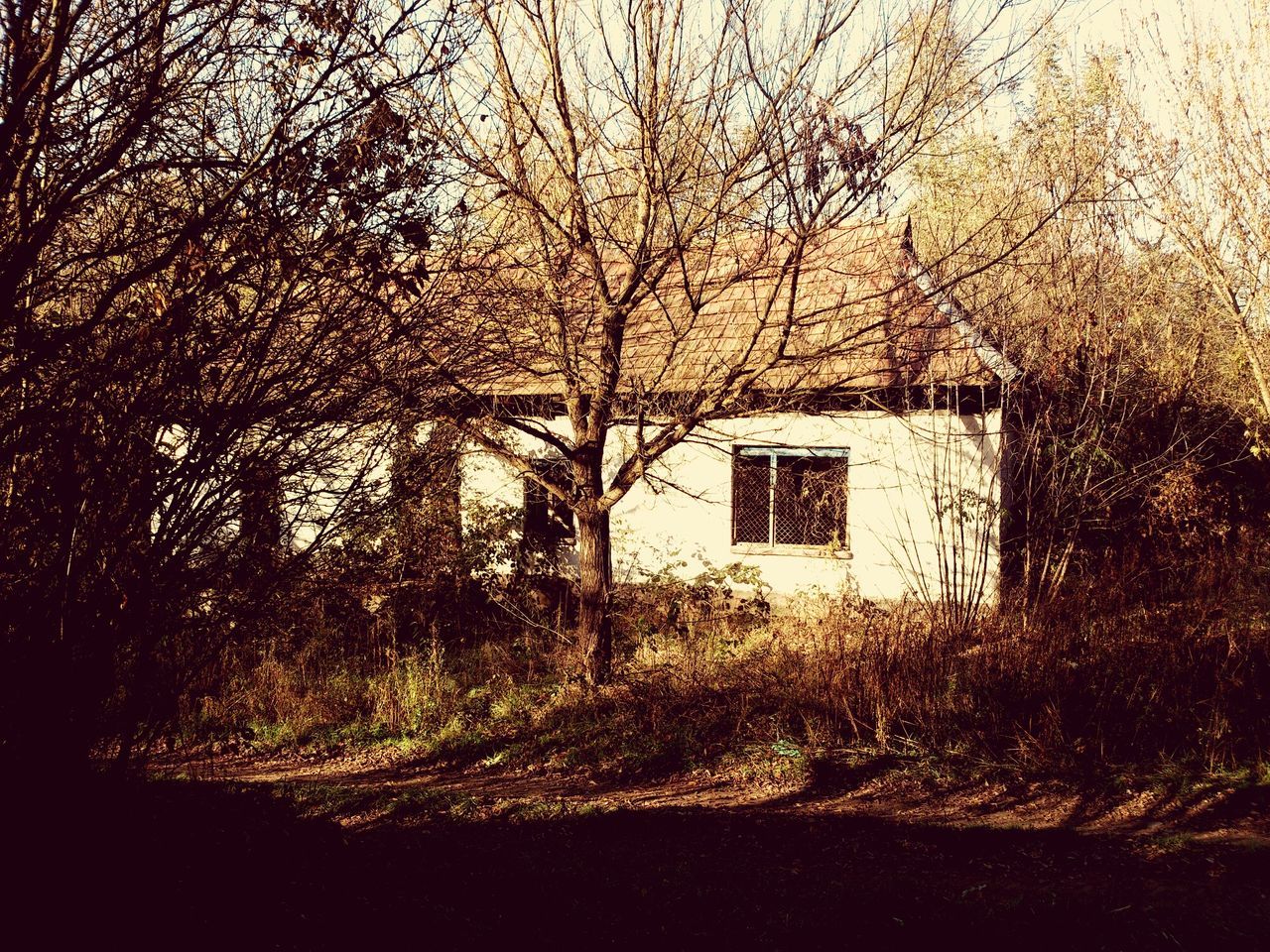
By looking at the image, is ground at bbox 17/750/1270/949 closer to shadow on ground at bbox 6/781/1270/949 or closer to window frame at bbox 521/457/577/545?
shadow on ground at bbox 6/781/1270/949

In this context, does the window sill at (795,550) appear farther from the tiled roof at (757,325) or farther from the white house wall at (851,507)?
the tiled roof at (757,325)

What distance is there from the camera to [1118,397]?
11.3 meters

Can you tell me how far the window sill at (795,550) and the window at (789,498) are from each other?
0.07 metres

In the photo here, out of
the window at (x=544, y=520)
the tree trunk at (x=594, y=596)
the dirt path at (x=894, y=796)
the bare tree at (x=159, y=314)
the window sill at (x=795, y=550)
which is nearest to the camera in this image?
the bare tree at (x=159, y=314)

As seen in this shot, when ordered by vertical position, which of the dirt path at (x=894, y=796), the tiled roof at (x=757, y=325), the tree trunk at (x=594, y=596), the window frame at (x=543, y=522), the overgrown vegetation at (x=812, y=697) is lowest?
the dirt path at (x=894, y=796)

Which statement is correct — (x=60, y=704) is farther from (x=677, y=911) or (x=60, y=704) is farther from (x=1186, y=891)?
(x=1186, y=891)

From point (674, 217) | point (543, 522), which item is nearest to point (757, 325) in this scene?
point (674, 217)

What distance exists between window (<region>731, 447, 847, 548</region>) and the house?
0.03 m

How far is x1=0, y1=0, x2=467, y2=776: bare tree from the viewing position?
348 centimetres

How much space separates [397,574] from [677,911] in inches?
299

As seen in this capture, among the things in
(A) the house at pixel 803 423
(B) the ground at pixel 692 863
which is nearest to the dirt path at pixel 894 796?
(B) the ground at pixel 692 863

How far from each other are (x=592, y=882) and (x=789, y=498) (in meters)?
8.35

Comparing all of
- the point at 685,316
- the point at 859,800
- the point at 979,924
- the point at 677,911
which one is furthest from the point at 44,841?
the point at 685,316

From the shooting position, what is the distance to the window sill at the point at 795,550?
1229cm
